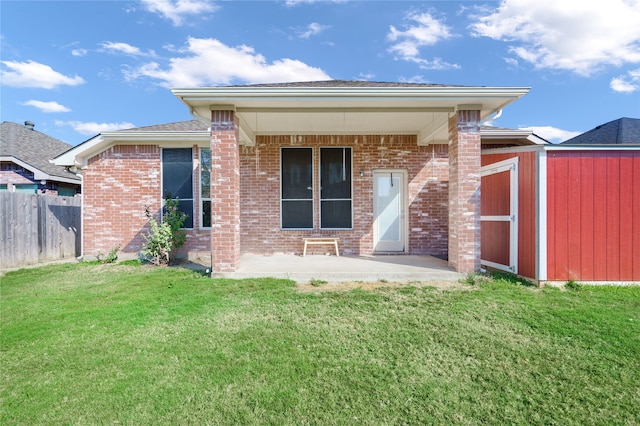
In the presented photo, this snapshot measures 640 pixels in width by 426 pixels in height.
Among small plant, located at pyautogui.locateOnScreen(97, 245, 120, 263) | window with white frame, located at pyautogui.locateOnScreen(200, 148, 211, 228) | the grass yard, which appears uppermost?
window with white frame, located at pyautogui.locateOnScreen(200, 148, 211, 228)

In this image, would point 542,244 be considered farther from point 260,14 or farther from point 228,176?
point 260,14

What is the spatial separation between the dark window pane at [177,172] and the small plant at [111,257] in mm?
1907

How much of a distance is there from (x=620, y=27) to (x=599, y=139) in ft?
12.2

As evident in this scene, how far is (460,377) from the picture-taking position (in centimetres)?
267

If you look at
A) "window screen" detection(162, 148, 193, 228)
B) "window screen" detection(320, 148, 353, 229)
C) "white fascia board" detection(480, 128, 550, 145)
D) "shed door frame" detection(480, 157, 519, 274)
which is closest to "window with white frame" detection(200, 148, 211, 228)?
"window screen" detection(162, 148, 193, 228)

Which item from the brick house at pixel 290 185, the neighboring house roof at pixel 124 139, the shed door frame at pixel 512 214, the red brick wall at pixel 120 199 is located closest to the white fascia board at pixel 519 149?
the shed door frame at pixel 512 214

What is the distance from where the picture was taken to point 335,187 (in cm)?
844

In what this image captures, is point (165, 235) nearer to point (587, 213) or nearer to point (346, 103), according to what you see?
point (346, 103)

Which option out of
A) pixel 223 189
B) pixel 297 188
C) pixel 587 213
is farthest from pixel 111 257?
pixel 587 213

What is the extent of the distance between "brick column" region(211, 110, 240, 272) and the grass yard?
896 mm

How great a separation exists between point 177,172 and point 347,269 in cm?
527

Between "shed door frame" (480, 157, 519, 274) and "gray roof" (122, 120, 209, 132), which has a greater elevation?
"gray roof" (122, 120, 209, 132)

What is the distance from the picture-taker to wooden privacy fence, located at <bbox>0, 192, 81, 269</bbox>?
7.70 metres

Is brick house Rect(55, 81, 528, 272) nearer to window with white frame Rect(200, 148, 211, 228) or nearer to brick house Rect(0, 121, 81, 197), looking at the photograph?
window with white frame Rect(200, 148, 211, 228)
